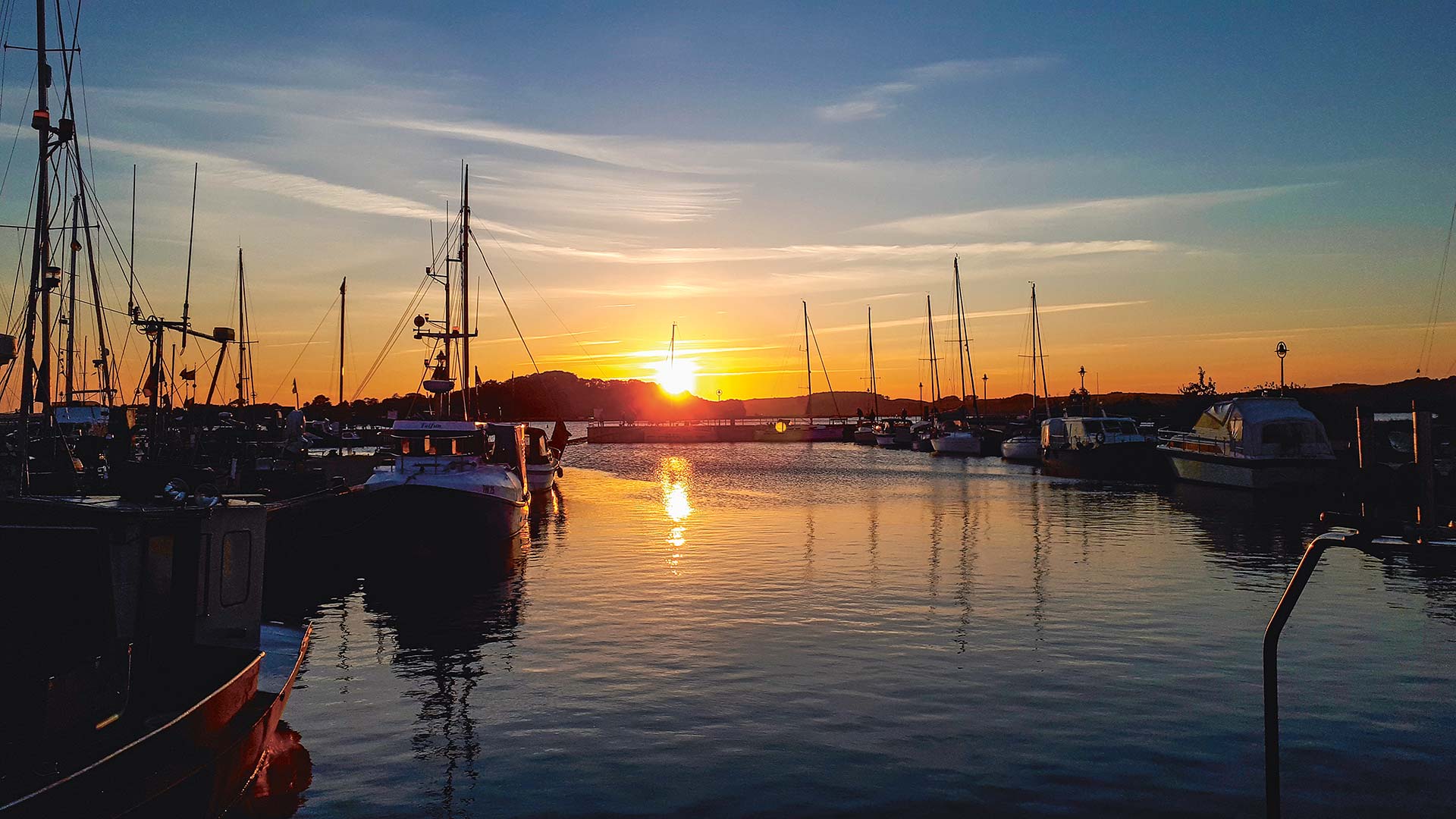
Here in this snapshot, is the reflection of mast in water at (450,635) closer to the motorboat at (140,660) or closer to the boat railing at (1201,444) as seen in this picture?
the motorboat at (140,660)

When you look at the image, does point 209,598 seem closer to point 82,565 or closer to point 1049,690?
point 82,565

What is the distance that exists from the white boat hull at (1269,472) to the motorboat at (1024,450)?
38.8 m

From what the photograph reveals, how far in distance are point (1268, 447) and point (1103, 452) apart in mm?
16859

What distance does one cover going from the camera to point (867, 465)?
9219 cm

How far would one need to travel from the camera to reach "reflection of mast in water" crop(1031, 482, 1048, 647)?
2033cm

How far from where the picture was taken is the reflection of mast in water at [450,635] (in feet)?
40.6

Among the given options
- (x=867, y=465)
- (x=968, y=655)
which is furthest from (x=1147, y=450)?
(x=968, y=655)

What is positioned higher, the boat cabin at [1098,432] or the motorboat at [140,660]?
the boat cabin at [1098,432]

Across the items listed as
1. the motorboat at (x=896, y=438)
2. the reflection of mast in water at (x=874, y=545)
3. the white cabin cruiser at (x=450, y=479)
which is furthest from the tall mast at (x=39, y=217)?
the motorboat at (x=896, y=438)

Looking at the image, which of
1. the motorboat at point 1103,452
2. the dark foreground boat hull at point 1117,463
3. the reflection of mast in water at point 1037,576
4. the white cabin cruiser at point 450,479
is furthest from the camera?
the motorboat at point 1103,452

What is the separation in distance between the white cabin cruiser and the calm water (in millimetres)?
Result: 727

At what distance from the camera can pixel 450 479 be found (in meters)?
31.1

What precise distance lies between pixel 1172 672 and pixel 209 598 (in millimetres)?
13983

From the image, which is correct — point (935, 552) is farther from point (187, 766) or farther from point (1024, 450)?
point (1024, 450)
